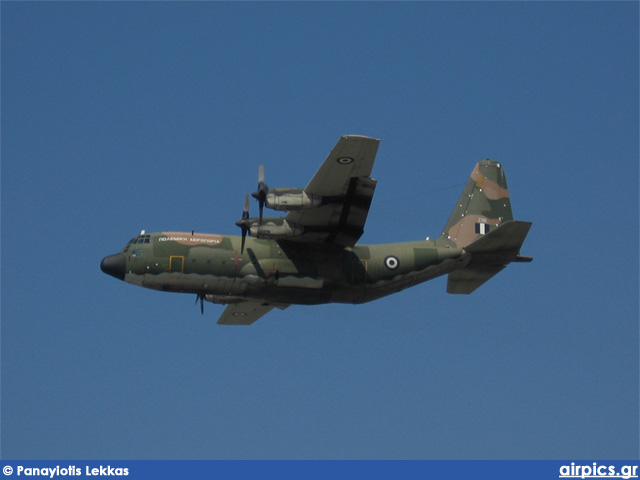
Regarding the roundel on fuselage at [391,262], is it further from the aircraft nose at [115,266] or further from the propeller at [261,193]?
the aircraft nose at [115,266]

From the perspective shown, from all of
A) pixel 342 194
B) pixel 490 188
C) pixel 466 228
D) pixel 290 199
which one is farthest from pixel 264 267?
pixel 490 188

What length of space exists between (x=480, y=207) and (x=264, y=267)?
777 centimetres

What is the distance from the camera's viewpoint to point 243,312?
3509cm

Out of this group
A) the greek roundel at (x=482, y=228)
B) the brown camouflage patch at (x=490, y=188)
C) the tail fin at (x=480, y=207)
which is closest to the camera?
the tail fin at (x=480, y=207)

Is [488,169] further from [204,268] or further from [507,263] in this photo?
[204,268]

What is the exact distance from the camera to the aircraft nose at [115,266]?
3003 cm

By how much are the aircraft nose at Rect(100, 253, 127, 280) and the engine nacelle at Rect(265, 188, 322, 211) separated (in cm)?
448

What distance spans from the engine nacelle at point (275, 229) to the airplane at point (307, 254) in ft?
0.09

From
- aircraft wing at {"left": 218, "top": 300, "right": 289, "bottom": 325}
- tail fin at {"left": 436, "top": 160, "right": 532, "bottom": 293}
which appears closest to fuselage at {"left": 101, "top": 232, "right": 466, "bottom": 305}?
tail fin at {"left": 436, "top": 160, "right": 532, "bottom": 293}

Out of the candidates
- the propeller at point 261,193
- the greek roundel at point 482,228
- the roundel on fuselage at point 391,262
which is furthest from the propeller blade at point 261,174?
the greek roundel at point 482,228

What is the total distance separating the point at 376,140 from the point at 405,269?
474 cm

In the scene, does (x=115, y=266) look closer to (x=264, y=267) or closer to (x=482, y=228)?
(x=264, y=267)

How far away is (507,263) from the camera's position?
106 ft
